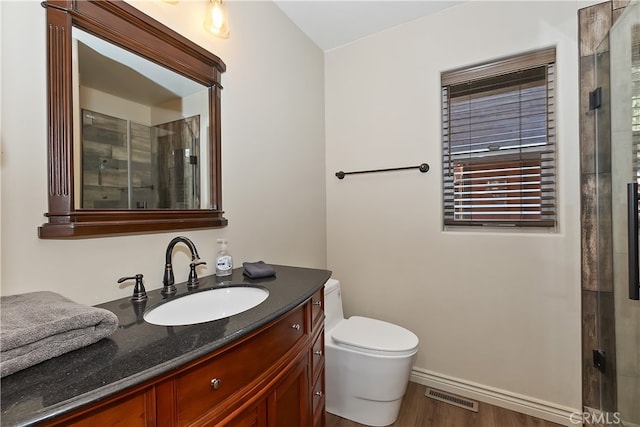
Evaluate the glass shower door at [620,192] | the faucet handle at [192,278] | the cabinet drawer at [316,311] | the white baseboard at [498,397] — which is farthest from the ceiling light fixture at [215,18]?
the white baseboard at [498,397]

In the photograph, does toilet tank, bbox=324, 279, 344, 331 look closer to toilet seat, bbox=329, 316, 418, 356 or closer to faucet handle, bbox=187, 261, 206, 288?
toilet seat, bbox=329, 316, 418, 356

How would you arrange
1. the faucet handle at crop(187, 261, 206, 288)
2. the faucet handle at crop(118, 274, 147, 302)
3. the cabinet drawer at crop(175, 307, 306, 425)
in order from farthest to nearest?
the faucet handle at crop(187, 261, 206, 288) → the faucet handle at crop(118, 274, 147, 302) → the cabinet drawer at crop(175, 307, 306, 425)

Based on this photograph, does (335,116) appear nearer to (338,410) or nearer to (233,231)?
(233,231)

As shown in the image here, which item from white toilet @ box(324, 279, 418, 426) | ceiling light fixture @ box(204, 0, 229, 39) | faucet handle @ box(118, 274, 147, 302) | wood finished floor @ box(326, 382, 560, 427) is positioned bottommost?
wood finished floor @ box(326, 382, 560, 427)

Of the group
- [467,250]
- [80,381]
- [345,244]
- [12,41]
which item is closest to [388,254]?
[345,244]

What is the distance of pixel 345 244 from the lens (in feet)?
7.46

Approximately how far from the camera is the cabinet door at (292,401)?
914mm

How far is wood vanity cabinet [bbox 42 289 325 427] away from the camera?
56 cm

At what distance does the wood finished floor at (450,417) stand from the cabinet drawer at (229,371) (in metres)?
1.08

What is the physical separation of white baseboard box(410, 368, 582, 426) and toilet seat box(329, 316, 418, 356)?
546 millimetres

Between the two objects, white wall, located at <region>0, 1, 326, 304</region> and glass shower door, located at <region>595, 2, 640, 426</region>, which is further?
glass shower door, located at <region>595, 2, 640, 426</region>

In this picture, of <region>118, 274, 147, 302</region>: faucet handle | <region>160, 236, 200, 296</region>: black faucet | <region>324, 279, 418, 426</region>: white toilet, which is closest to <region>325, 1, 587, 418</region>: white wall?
<region>324, 279, 418, 426</region>: white toilet

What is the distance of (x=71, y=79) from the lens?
899mm

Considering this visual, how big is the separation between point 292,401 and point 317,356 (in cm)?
28
